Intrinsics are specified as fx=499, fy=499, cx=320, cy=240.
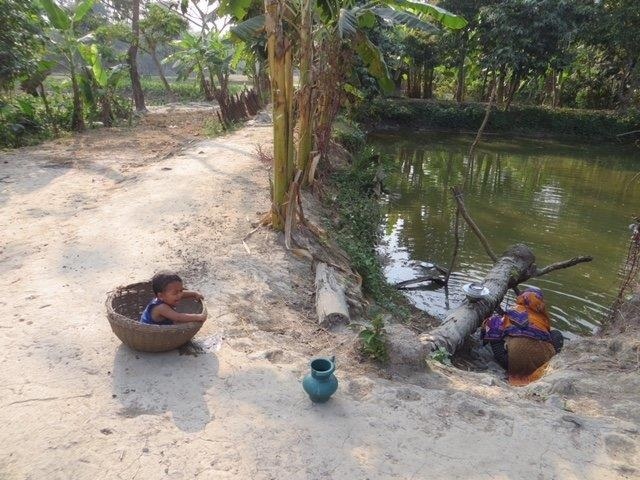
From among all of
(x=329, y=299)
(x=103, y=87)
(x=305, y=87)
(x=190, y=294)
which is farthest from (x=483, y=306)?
(x=103, y=87)

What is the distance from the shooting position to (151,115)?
18.9 metres

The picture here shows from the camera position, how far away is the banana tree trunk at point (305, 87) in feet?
19.4

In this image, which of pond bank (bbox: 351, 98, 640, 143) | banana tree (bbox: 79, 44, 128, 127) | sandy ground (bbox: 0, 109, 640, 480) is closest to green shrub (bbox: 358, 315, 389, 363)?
sandy ground (bbox: 0, 109, 640, 480)

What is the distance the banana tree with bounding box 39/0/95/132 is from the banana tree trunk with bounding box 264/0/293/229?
8.28 meters

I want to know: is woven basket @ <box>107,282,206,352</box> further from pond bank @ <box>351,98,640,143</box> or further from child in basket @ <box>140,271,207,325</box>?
pond bank @ <box>351,98,640,143</box>

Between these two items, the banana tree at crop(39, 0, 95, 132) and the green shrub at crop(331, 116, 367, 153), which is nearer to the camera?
the banana tree at crop(39, 0, 95, 132)

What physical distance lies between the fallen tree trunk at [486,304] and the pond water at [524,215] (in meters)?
0.62

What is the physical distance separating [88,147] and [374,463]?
11.2 meters

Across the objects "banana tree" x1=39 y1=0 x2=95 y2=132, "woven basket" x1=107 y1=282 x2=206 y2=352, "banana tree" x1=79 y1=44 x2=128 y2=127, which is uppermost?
"banana tree" x1=39 y1=0 x2=95 y2=132

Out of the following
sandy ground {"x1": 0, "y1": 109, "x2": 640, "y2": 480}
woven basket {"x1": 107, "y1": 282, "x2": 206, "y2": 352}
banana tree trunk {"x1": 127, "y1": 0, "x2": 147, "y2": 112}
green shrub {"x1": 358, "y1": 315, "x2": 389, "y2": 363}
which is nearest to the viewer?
sandy ground {"x1": 0, "y1": 109, "x2": 640, "y2": 480}

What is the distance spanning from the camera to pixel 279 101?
5652 mm

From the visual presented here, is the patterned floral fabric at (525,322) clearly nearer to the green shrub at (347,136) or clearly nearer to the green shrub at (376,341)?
the green shrub at (376,341)

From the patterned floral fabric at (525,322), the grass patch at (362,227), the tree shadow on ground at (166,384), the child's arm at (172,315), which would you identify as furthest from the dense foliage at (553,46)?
the tree shadow on ground at (166,384)

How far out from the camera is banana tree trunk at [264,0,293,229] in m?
5.27
